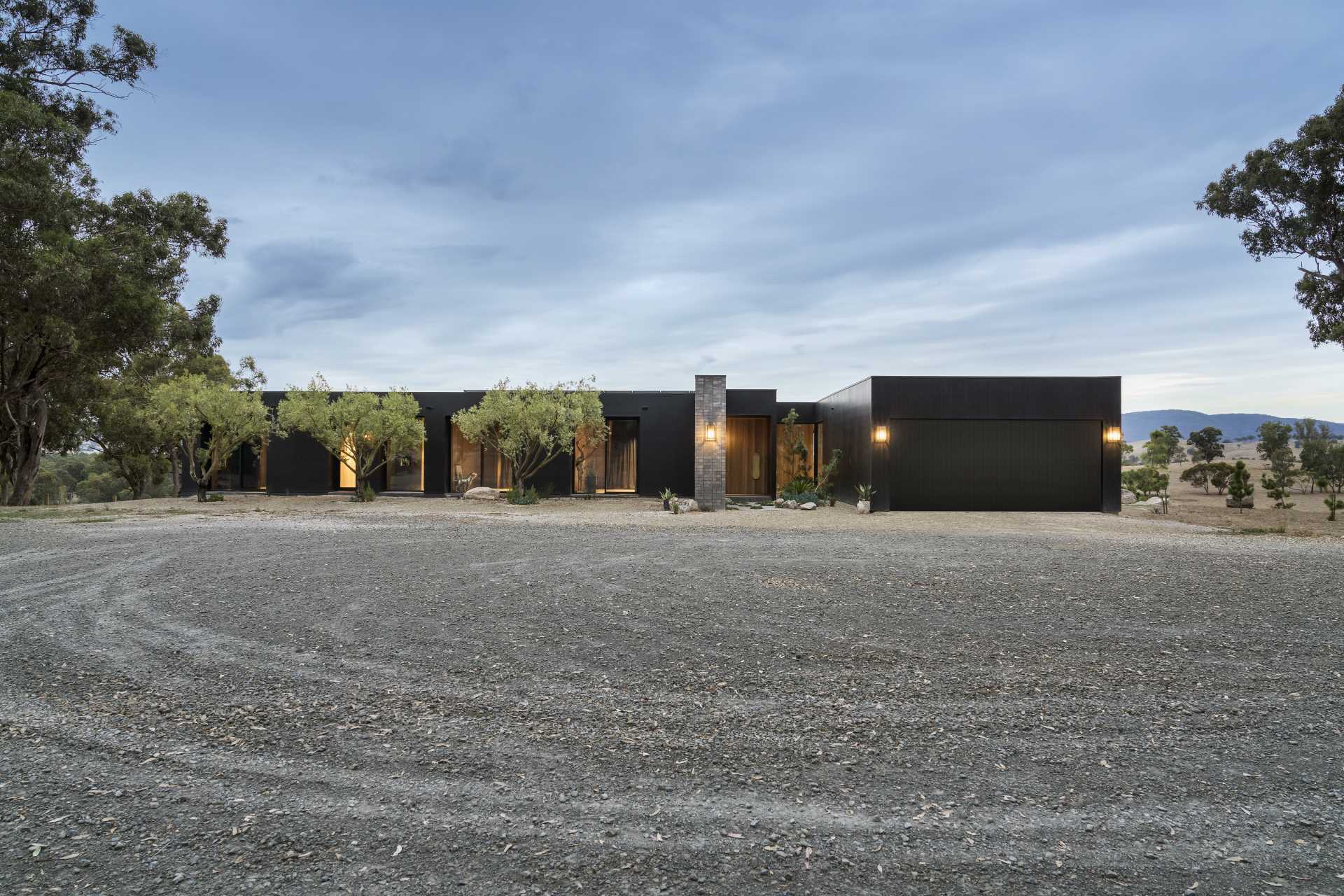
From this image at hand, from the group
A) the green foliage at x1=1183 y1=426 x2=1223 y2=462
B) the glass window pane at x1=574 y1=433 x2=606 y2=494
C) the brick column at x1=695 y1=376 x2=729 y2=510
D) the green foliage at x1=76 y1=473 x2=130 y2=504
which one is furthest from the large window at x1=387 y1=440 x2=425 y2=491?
the green foliage at x1=1183 y1=426 x2=1223 y2=462

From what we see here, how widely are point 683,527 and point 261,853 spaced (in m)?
9.31

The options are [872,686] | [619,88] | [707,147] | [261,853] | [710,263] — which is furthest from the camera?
[710,263]

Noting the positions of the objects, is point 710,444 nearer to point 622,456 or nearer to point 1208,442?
point 622,456

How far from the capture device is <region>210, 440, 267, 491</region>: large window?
18500mm

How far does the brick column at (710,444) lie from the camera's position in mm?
15109

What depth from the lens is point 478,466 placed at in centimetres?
1864

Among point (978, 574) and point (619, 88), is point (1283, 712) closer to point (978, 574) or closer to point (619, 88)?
point (978, 574)

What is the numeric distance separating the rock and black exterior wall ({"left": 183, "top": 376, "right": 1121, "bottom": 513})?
1.00 m

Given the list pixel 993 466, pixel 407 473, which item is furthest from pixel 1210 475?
pixel 407 473

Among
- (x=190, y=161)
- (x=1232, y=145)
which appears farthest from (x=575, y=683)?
(x=1232, y=145)

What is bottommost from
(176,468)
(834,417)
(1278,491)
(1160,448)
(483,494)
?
(483,494)

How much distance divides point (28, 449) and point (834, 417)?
20465mm

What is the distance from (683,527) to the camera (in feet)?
36.5

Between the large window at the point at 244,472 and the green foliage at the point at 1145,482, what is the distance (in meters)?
23.8
